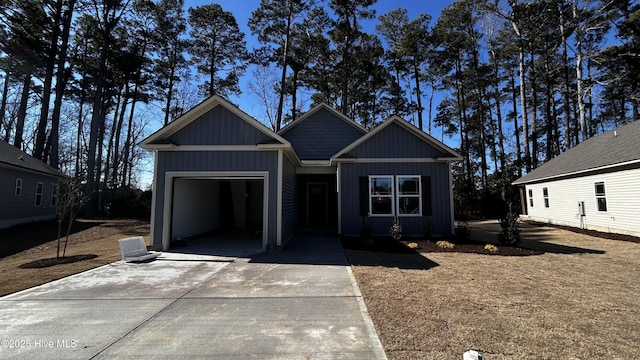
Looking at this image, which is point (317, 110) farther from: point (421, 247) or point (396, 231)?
point (421, 247)

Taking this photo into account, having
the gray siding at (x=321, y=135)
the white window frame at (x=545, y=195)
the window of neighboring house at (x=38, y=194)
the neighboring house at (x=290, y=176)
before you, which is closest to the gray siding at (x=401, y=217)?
the neighboring house at (x=290, y=176)

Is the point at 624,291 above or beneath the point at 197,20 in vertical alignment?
beneath

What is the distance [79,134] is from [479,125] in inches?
1537

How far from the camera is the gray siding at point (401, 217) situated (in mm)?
11055

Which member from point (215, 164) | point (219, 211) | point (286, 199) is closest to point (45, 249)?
point (219, 211)

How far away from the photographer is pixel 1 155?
1516 centimetres

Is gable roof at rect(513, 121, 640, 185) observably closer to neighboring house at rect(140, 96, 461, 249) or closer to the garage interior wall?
neighboring house at rect(140, 96, 461, 249)

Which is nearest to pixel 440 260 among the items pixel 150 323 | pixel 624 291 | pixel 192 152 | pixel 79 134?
pixel 624 291

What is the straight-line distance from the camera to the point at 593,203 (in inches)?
517

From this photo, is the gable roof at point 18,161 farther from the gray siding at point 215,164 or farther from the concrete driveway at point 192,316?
the concrete driveway at point 192,316

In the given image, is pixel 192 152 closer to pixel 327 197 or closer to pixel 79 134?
pixel 327 197

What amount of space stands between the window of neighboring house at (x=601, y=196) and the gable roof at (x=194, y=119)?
13415 millimetres

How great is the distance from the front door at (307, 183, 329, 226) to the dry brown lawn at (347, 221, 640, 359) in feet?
23.0

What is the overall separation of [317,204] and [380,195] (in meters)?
4.29
